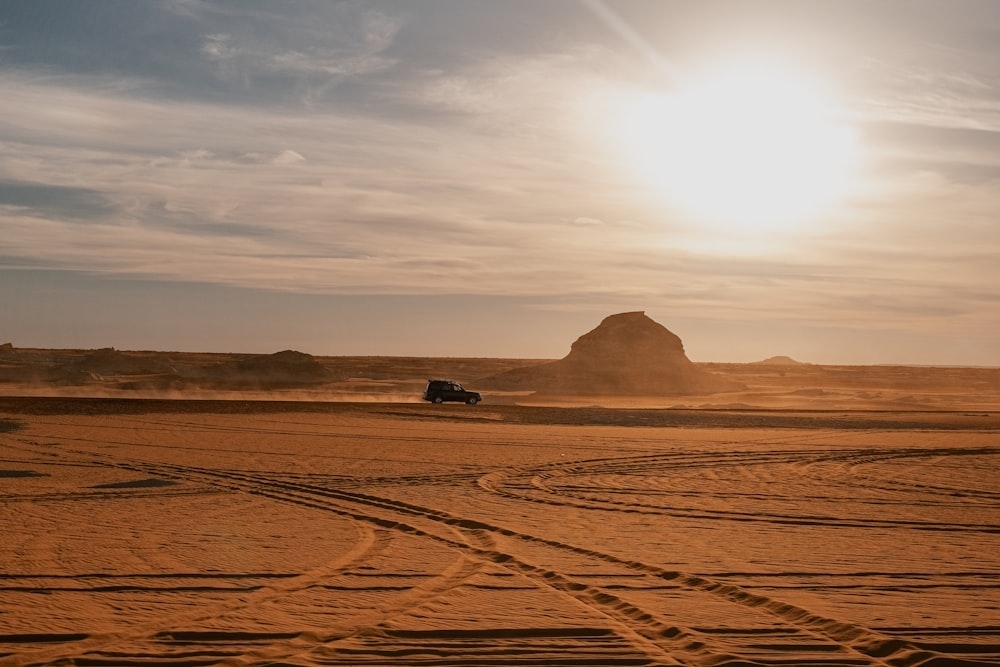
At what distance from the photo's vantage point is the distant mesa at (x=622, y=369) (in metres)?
97.2

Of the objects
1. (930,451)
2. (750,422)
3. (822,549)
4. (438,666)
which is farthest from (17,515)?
(750,422)

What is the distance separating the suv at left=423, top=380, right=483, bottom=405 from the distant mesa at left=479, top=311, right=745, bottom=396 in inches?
1238

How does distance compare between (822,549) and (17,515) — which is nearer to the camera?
(822,549)

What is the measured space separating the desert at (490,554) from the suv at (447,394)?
2996 centimetres

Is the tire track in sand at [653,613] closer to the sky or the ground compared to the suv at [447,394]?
closer to the ground

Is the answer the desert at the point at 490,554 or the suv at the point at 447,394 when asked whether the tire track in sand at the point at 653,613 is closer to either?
the desert at the point at 490,554

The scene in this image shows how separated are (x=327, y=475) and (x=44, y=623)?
514 inches

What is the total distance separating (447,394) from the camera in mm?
60625

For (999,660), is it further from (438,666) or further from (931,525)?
(931,525)

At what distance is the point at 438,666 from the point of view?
24.0ft

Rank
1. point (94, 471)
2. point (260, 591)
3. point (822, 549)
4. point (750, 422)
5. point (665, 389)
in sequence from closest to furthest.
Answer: point (260, 591) → point (822, 549) → point (94, 471) → point (750, 422) → point (665, 389)

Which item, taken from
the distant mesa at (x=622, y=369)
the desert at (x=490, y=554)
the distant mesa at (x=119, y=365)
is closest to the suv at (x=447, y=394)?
the desert at (x=490, y=554)

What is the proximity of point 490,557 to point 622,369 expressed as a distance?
303 ft

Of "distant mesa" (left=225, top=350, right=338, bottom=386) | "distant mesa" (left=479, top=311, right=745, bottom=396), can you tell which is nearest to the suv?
"distant mesa" (left=479, top=311, right=745, bottom=396)
